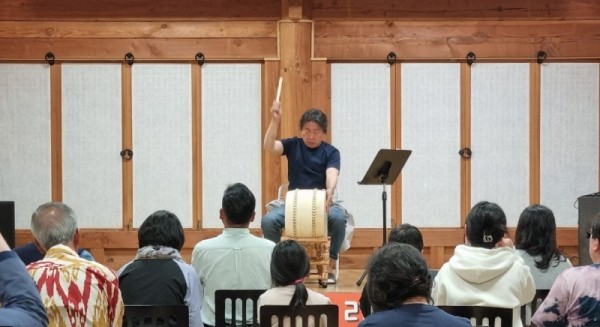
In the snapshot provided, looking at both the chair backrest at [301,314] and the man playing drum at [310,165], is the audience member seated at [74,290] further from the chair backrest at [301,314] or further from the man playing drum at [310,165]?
the man playing drum at [310,165]

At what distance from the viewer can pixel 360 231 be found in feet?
28.5

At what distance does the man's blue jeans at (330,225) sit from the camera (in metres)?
7.18

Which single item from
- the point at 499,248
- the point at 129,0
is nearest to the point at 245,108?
the point at 129,0

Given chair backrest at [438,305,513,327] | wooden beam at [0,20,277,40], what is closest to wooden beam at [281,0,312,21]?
wooden beam at [0,20,277,40]

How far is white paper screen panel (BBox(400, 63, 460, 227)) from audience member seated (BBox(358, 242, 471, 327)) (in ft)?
19.2

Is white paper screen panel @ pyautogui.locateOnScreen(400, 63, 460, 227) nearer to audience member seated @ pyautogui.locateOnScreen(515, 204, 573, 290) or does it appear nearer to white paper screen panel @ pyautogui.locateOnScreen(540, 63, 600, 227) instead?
white paper screen panel @ pyautogui.locateOnScreen(540, 63, 600, 227)

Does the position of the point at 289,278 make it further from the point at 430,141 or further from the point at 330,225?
the point at 430,141

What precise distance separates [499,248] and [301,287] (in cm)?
100

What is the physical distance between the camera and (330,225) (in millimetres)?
7250

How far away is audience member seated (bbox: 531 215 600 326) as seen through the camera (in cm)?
363

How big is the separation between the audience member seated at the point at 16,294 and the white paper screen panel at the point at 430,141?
6977mm

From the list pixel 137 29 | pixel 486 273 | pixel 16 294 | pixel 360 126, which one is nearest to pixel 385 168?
pixel 360 126

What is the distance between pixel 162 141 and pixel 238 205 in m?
3.94

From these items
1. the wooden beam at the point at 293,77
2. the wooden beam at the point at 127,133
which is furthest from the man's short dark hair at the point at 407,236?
the wooden beam at the point at 127,133
